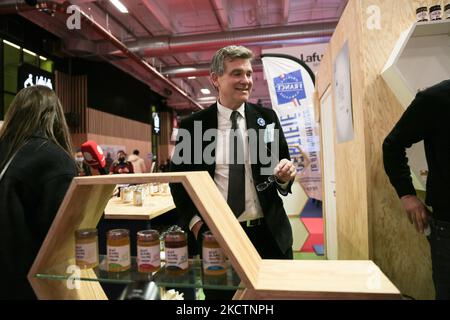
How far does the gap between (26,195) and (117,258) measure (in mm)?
424

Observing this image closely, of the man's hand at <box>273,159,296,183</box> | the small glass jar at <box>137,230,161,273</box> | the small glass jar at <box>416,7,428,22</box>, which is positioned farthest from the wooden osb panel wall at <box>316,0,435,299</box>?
the small glass jar at <box>137,230,161,273</box>

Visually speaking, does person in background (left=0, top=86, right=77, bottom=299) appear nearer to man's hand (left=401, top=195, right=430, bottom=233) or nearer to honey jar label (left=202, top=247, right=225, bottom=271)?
honey jar label (left=202, top=247, right=225, bottom=271)

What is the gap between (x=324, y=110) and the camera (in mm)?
3406

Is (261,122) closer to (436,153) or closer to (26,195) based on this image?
(436,153)

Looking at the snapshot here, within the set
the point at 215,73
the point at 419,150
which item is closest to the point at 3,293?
the point at 215,73

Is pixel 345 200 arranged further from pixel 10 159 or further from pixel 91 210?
pixel 10 159

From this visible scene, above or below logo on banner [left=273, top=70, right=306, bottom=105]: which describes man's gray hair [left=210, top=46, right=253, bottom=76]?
below

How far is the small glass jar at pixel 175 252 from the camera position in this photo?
915 millimetres

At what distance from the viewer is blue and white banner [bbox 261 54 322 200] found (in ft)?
14.0

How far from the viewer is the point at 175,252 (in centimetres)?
92

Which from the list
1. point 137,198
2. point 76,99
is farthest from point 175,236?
point 76,99

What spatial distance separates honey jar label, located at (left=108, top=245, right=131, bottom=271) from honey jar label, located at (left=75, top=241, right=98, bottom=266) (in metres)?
0.07

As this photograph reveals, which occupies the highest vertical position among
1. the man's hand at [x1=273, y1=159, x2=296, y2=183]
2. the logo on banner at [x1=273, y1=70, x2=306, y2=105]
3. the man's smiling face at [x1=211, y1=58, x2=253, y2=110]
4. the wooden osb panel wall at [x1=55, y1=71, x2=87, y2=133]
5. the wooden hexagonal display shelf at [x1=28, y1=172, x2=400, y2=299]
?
the wooden osb panel wall at [x1=55, y1=71, x2=87, y2=133]

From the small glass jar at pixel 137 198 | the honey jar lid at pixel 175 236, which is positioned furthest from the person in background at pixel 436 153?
the small glass jar at pixel 137 198
